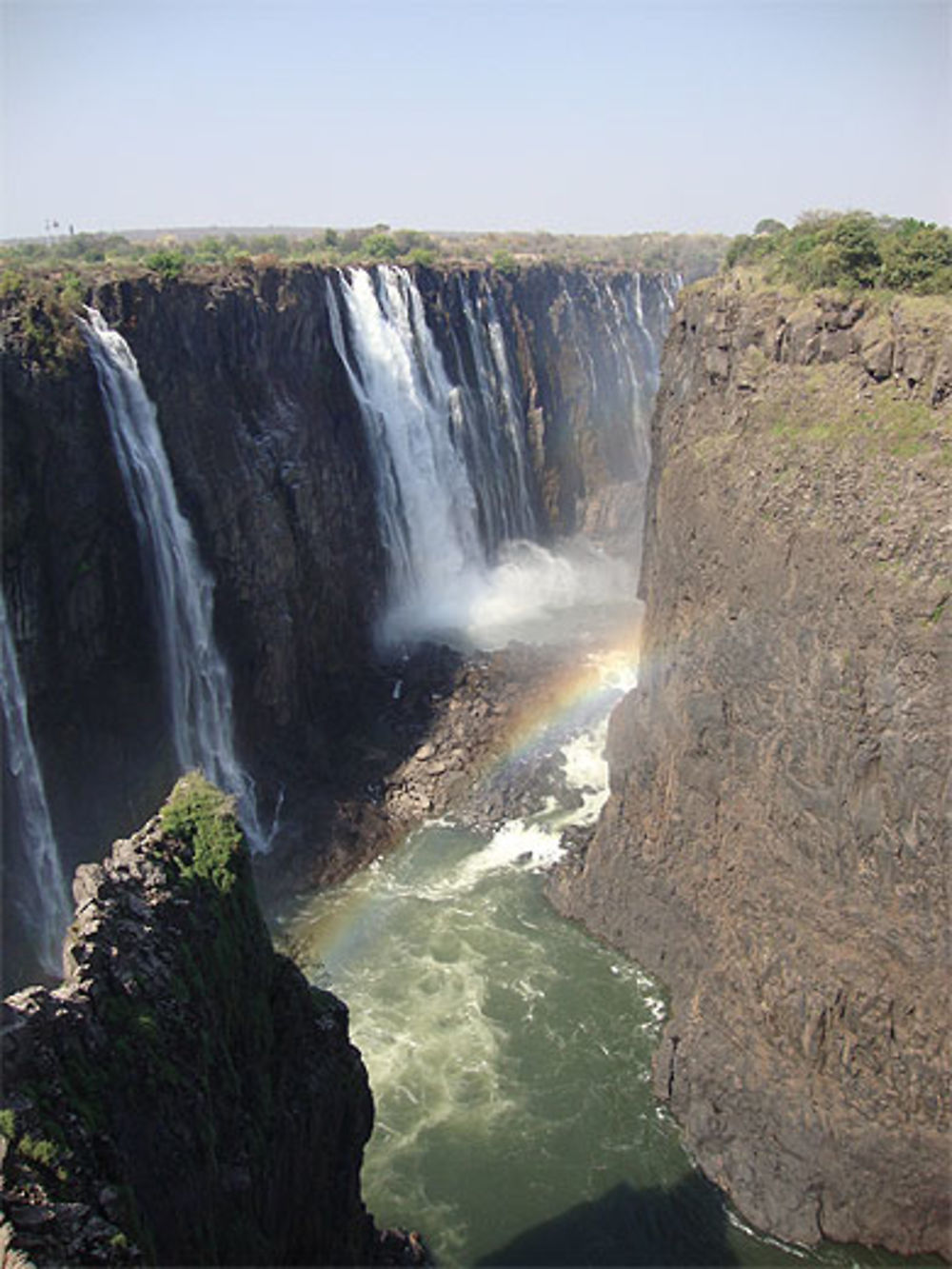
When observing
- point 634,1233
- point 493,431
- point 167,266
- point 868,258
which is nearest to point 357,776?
point 167,266

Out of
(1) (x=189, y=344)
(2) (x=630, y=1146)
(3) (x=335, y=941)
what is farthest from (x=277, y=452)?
(2) (x=630, y=1146)

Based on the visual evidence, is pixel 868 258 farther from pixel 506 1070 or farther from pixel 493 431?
pixel 493 431

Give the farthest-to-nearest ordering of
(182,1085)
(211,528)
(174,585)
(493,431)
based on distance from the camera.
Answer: (493,431), (211,528), (174,585), (182,1085)

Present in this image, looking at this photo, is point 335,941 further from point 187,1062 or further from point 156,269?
point 156,269

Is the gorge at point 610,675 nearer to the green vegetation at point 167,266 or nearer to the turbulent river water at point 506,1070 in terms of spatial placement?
the turbulent river water at point 506,1070

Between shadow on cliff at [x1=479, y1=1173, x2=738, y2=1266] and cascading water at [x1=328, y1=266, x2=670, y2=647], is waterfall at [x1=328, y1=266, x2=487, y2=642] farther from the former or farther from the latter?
shadow on cliff at [x1=479, y1=1173, x2=738, y2=1266]

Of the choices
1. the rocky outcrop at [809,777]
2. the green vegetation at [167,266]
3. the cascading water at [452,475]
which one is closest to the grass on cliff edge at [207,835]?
the rocky outcrop at [809,777]

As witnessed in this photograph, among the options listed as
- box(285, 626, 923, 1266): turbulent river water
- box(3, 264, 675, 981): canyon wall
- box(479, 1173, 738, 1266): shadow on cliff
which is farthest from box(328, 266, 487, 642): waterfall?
box(479, 1173, 738, 1266): shadow on cliff
